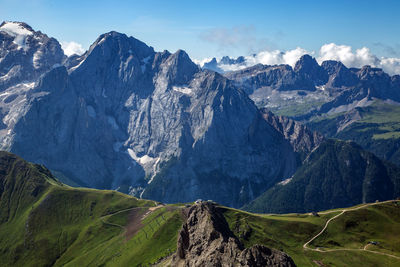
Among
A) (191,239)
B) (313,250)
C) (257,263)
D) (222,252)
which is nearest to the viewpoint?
(257,263)

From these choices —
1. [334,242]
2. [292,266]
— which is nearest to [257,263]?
[292,266]

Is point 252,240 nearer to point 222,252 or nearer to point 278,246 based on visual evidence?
point 278,246

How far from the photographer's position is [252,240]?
7859 inches

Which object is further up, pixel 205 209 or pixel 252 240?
pixel 205 209

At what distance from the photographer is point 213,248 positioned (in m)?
108

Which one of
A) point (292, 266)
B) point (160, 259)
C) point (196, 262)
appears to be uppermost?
point (292, 266)

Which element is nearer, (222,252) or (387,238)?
(222,252)

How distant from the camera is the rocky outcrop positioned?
94312 millimetres

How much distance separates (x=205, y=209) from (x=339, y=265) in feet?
266

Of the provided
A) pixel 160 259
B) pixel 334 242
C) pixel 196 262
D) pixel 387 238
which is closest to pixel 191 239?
pixel 196 262

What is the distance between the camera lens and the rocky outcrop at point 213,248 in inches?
3713

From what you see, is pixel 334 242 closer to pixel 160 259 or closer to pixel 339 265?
pixel 339 265

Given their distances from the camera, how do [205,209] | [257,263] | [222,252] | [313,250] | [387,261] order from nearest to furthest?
[257,263]
[222,252]
[205,209]
[387,261]
[313,250]

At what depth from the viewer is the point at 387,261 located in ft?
554
